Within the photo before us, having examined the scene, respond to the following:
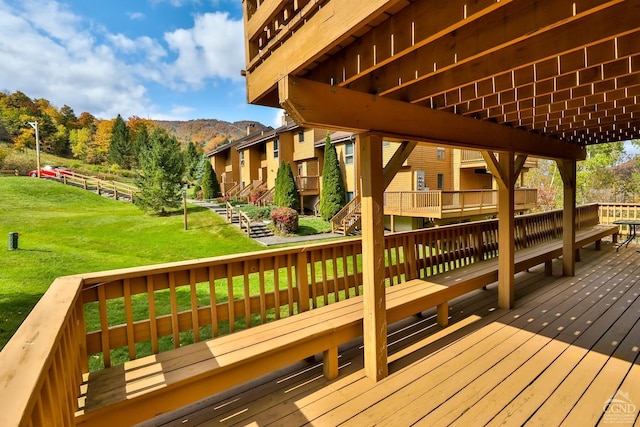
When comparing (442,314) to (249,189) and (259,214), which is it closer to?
(259,214)

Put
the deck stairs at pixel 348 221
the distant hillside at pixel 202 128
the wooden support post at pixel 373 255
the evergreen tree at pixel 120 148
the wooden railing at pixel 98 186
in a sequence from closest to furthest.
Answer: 1. the wooden support post at pixel 373 255
2. the deck stairs at pixel 348 221
3. the wooden railing at pixel 98 186
4. the evergreen tree at pixel 120 148
5. the distant hillside at pixel 202 128

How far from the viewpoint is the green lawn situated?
26.0 feet

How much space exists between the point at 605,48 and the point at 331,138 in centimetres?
1751

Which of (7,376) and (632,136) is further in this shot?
(632,136)

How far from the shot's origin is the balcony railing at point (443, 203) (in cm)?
1243

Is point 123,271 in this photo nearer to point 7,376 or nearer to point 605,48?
point 7,376

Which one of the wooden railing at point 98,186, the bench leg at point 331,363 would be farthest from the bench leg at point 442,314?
the wooden railing at point 98,186

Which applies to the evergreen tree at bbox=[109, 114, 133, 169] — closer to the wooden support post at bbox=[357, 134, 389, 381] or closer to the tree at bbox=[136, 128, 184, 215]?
the tree at bbox=[136, 128, 184, 215]

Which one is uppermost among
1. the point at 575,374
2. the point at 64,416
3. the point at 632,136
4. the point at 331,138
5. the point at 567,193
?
the point at 331,138

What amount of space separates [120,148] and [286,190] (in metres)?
34.8

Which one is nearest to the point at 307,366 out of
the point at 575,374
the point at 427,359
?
the point at 427,359

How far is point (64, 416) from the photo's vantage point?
5.29 feet

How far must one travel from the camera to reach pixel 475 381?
2.94m

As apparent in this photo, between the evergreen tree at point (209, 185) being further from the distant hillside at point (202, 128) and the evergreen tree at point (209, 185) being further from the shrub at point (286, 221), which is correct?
the distant hillside at point (202, 128)
